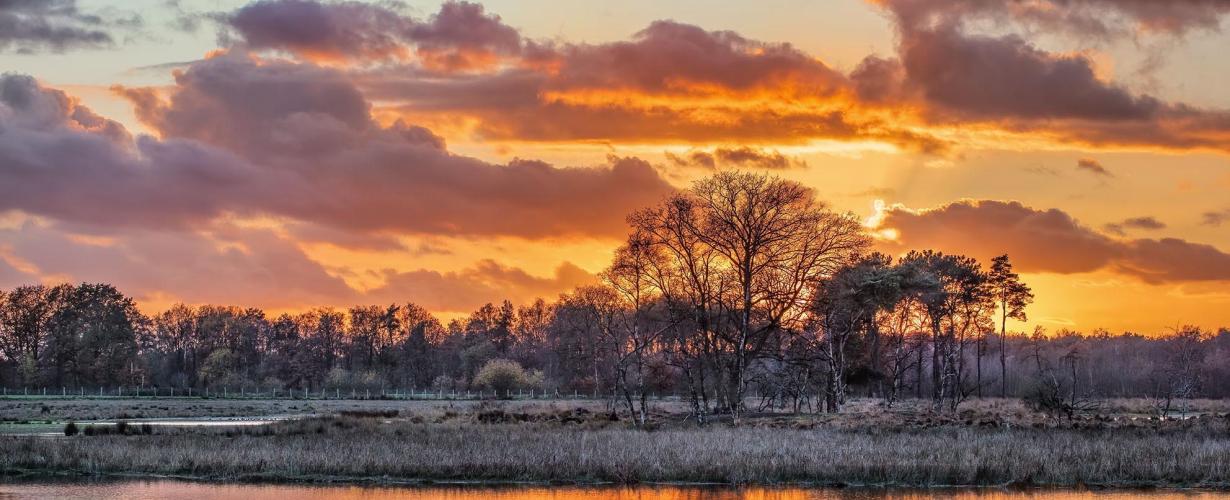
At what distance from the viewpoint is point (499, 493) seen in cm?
3494

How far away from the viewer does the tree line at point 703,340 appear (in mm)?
62750

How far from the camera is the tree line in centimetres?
6275

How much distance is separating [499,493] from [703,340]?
31859 millimetres

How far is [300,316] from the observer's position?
16638 centimetres

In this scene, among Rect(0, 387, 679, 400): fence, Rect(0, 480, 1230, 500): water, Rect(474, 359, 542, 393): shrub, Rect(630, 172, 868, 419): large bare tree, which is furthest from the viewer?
Rect(474, 359, 542, 393): shrub

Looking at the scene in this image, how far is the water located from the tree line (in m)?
21.7

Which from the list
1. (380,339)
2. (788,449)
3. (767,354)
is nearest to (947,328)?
(767,354)

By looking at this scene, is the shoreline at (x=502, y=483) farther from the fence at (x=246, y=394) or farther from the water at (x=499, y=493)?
the fence at (x=246, y=394)

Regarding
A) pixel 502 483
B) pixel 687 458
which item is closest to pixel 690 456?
pixel 687 458

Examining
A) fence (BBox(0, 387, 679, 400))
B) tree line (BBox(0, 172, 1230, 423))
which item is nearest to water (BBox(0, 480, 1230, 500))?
tree line (BBox(0, 172, 1230, 423))

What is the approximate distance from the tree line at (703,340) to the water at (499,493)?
21.7m

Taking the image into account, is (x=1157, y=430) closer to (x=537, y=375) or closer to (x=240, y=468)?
(x=240, y=468)

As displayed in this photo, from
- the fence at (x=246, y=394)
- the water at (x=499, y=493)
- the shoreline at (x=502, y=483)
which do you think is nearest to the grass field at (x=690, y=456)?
the shoreline at (x=502, y=483)

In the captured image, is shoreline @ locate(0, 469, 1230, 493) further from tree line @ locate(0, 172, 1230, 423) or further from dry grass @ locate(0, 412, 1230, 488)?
tree line @ locate(0, 172, 1230, 423)
